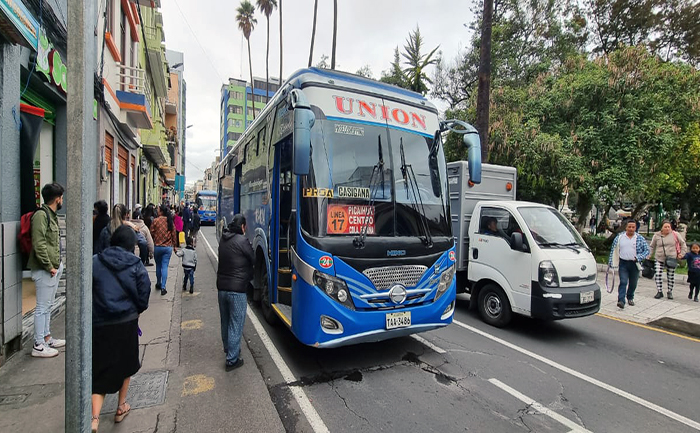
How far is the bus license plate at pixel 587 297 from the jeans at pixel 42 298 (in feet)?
24.1

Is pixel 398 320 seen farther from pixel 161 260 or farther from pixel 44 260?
pixel 161 260

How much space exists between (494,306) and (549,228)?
1660 mm

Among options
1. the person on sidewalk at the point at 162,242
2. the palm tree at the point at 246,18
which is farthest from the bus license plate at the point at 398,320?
the palm tree at the point at 246,18

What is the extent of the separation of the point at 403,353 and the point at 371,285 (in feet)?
4.77

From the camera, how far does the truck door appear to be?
19.4ft

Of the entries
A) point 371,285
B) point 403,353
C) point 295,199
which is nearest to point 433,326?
point 403,353

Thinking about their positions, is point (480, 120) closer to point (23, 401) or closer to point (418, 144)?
point (418, 144)

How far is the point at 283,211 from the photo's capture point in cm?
505

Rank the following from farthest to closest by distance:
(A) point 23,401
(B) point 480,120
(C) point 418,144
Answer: (B) point 480,120, (C) point 418,144, (A) point 23,401

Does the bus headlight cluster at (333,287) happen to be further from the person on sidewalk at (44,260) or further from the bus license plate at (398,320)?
the person on sidewalk at (44,260)

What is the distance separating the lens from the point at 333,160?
4.26 meters

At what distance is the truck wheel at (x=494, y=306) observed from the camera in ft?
20.4

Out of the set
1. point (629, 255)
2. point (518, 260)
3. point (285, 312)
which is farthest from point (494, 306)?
point (285, 312)

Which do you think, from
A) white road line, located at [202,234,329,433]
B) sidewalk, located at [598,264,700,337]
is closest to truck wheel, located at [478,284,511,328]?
sidewalk, located at [598,264,700,337]
